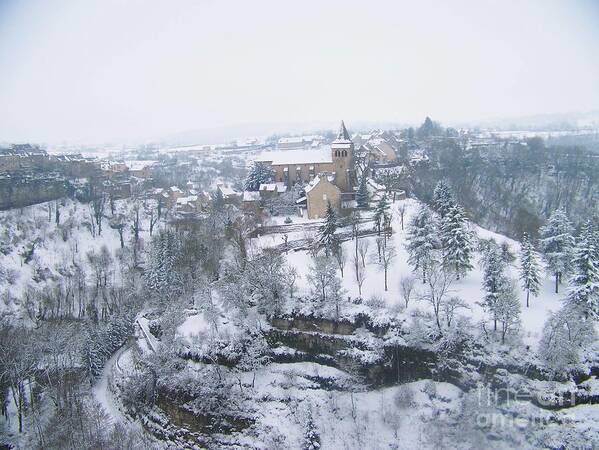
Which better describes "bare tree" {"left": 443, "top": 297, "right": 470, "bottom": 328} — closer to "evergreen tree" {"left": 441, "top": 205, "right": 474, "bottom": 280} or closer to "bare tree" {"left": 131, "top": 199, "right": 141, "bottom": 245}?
"evergreen tree" {"left": 441, "top": 205, "right": 474, "bottom": 280}

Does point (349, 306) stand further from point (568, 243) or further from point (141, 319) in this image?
point (141, 319)

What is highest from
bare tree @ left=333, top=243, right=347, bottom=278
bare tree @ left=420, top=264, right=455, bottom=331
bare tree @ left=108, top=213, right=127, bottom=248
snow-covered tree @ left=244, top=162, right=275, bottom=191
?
snow-covered tree @ left=244, top=162, right=275, bottom=191

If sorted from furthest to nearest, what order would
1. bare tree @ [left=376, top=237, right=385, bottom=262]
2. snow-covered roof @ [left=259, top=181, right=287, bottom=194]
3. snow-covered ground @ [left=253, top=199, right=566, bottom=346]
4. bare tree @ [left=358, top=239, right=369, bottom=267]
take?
snow-covered roof @ [left=259, top=181, right=287, bottom=194] < bare tree @ [left=376, top=237, right=385, bottom=262] < bare tree @ [left=358, top=239, right=369, bottom=267] < snow-covered ground @ [left=253, top=199, right=566, bottom=346]

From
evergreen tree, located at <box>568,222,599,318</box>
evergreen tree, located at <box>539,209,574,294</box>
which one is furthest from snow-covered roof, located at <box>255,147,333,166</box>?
evergreen tree, located at <box>568,222,599,318</box>

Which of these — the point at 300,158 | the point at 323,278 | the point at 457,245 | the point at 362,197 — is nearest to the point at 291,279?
the point at 323,278

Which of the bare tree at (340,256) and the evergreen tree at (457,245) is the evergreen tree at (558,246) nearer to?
the evergreen tree at (457,245)

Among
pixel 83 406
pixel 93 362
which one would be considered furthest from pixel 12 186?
pixel 83 406
